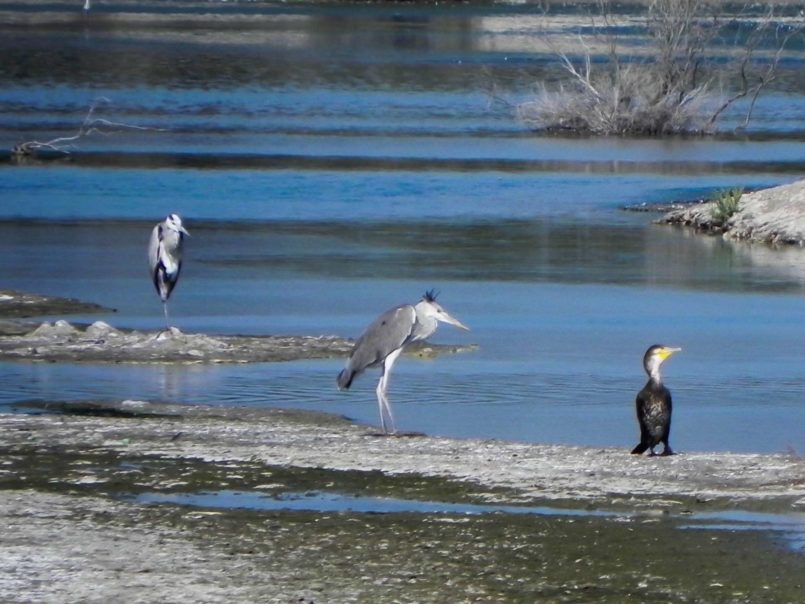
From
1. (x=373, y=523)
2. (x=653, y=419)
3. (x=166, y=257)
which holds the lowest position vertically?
(x=373, y=523)

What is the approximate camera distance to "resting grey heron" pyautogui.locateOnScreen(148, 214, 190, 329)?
1612cm

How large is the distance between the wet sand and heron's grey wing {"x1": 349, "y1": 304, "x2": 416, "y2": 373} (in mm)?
651

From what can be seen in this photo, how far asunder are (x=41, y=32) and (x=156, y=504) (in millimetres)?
78683

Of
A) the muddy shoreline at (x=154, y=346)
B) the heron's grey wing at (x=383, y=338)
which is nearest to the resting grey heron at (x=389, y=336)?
A: the heron's grey wing at (x=383, y=338)

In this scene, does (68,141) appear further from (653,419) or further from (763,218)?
(653,419)

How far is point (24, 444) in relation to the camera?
9711 millimetres

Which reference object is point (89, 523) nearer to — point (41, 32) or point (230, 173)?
point (230, 173)

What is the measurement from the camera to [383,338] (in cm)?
1094

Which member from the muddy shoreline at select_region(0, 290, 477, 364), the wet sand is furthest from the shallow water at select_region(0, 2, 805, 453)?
the wet sand

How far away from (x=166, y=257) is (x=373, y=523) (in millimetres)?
8633

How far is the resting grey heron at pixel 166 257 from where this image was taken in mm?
16125

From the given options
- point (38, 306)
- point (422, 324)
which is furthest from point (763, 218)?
point (422, 324)

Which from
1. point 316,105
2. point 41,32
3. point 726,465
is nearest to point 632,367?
point 726,465

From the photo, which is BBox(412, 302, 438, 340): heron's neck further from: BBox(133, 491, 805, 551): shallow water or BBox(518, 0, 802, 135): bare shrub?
BBox(518, 0, 802, 135): bare shrub
